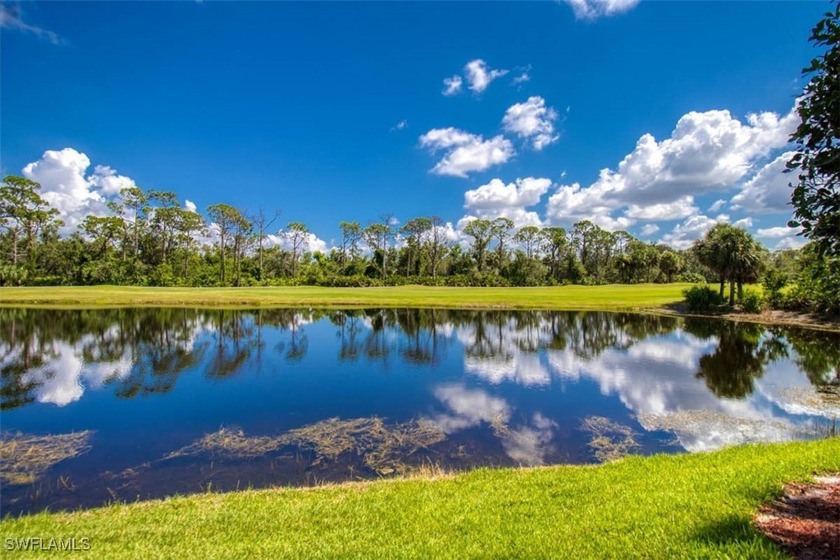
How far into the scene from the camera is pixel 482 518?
20.9 feet

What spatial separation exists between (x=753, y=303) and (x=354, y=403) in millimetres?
46430

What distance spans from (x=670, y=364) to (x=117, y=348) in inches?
1202

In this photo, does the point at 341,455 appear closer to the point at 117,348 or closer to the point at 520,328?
the point at 117,348

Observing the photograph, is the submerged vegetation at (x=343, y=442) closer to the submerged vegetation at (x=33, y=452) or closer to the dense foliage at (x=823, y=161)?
the submerged vegetation at (x=33, y=452)

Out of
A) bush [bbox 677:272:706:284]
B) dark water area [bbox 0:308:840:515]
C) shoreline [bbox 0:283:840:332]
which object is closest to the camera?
dark water area [bbox 0:308:840:515]

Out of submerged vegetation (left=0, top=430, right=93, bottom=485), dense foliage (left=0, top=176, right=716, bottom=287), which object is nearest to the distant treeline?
dense foliage (left=0, top=176, right=716, bottom=287)

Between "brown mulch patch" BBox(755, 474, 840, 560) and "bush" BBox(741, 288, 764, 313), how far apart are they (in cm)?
4635

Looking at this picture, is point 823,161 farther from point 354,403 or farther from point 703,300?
point 703,300

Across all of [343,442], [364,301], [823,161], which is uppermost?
[823,161]

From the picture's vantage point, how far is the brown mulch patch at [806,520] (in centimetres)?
462

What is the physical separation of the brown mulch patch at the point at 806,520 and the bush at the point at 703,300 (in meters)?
48.8

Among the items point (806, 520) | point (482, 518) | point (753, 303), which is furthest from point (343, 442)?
point (753, 303)

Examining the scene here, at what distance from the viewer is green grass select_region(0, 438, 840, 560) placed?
5219mm

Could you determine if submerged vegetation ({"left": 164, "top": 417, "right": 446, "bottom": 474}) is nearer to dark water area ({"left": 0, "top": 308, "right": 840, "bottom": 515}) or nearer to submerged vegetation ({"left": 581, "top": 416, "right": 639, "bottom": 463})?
dark water area ({"left": 0, "top": 308, "right": 840, "bottom": 515})
